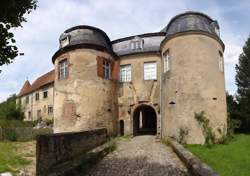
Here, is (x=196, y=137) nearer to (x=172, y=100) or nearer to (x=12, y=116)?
(x=172, y=100)

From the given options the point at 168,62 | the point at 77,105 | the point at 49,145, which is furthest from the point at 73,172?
the point at 168,62

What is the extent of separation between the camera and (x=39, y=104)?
41.3 meters

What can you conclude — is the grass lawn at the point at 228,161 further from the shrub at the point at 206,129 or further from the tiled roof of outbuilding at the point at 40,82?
the tiled roof of outbuilding at the point at 40,82

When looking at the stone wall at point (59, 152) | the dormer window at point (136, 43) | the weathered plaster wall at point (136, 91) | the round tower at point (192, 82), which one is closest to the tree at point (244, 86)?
the round tower at point (192, 82)

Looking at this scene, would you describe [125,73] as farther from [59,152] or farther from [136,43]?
[59,152]

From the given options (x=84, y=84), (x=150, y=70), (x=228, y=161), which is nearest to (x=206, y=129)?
(x=228, y=161)

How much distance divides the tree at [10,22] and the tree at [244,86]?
25.1m

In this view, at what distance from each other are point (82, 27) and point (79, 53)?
257 cm

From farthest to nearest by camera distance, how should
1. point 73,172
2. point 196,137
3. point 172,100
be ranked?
point 172,100 < point 196,137 < point 73,172

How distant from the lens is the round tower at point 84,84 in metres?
20.1

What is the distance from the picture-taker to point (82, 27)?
22.1 metres

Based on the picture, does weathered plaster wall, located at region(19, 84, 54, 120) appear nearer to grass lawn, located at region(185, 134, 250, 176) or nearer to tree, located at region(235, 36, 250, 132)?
tree, located at region(235, 36, 250, 132)

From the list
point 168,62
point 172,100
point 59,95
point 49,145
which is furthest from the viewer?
point 59,95

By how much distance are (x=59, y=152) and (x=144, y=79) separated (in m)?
12.2
